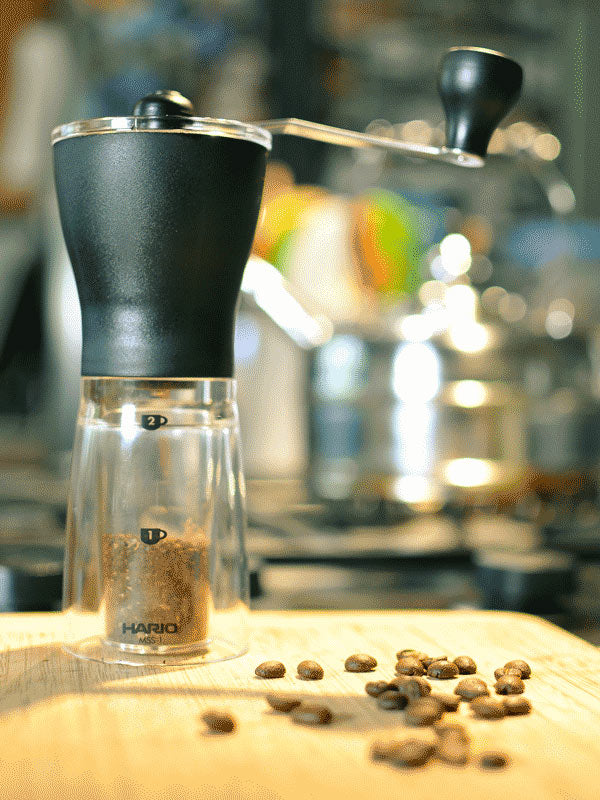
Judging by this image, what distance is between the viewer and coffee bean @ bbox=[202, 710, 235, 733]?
46 cm

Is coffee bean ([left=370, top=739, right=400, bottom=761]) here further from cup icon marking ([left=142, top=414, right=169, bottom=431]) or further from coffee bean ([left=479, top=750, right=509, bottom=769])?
cup icon marking ([left=142, top=414, right=169, bottom=431])

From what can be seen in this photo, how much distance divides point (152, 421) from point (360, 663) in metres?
0.19

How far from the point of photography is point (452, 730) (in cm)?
45

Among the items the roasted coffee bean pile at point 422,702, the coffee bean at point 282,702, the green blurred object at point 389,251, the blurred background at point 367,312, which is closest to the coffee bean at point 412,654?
the roasted coffee bean pile at point 422,702

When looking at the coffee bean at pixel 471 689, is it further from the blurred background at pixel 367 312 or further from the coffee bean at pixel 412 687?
the blurred background at pixel 367 312

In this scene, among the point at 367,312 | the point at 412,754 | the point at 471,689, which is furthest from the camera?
the point at 367,312

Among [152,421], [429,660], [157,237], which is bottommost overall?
[429,660]

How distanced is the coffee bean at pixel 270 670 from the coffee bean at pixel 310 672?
0.03ft

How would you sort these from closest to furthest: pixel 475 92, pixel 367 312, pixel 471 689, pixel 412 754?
1. pixel 412 754
2. pixel 471 689
3. pixel 475 92
4. pixel 367 312

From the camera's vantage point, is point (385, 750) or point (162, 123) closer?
point (385, 750)

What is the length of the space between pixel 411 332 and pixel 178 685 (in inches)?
36.0

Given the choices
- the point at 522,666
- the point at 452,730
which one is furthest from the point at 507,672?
the point at 452,730

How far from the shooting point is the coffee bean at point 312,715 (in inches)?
18.7

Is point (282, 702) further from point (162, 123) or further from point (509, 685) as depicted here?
point (162, 123)
